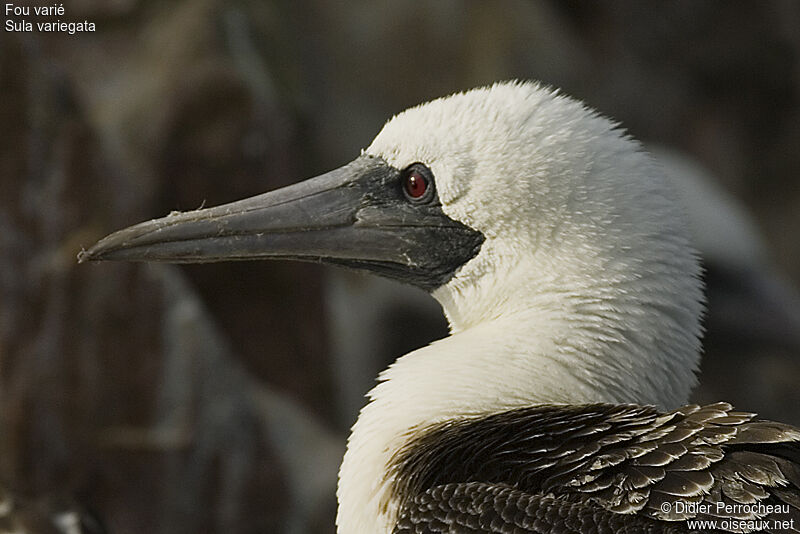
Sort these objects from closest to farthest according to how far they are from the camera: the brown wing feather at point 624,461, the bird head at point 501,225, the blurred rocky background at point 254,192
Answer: the brown wing feather at point 624,461 < the bird head at point 501,225 < the blurred rocky background at point 254,192

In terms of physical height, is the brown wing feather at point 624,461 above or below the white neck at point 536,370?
below

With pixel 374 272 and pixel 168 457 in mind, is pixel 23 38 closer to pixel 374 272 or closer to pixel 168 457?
pixel 168 457

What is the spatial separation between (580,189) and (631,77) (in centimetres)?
779

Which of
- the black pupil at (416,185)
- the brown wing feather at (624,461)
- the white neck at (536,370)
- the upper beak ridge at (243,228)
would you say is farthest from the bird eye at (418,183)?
A: the brown wing feather at (624,461)

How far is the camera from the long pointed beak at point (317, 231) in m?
3.43

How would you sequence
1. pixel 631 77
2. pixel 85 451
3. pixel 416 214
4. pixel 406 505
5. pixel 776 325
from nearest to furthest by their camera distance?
1. pixel 406 505
2. pixel 416 214
3. pixel 85 451
4. pixel 776 325
5. pixel 631 77

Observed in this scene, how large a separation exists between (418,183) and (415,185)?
2cm

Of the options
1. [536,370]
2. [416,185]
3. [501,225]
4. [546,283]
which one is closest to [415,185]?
[416,185]

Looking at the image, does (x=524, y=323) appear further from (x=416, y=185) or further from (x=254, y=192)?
(x=254, y=192)

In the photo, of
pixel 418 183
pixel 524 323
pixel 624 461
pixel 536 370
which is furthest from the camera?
pixel 418 183

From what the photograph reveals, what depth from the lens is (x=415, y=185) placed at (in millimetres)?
3393

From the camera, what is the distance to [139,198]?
6512 millimetres

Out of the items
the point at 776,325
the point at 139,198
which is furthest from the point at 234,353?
the point at 776,325

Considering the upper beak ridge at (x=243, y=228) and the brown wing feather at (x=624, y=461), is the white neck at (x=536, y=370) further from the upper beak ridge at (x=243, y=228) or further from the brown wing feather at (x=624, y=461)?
the upper beak ridge at (x=243, y=228)
